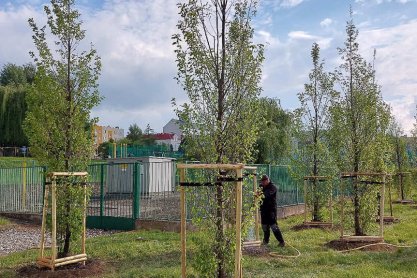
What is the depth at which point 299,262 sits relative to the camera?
902 cm

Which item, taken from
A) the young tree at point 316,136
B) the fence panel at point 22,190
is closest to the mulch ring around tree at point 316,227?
the young tree at point 316,136

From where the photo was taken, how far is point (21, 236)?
45.6 feet

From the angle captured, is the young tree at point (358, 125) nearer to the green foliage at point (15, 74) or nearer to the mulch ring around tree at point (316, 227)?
the mulch ring around tree at point (316, 227)

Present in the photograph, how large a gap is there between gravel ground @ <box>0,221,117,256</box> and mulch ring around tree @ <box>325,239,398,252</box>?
6.81m

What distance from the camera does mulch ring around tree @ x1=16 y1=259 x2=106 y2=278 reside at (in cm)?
793

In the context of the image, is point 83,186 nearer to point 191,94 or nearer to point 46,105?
point 46,105

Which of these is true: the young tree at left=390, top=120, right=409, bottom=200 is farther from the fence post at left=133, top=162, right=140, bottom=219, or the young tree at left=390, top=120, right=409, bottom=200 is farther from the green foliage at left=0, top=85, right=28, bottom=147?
the green foliage at left=0, top=85, right=28, bottom=147

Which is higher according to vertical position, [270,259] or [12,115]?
[12,115]

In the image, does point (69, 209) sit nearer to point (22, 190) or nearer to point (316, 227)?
point (316, 227)

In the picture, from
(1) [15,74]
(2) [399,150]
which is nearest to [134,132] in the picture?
(1) [15,74]

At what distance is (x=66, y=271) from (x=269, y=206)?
16.6ft

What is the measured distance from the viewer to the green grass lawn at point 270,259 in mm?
8055

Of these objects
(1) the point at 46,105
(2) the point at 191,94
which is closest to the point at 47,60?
(1) the point at 46,105

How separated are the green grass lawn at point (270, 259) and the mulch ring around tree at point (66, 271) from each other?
0.54ft
